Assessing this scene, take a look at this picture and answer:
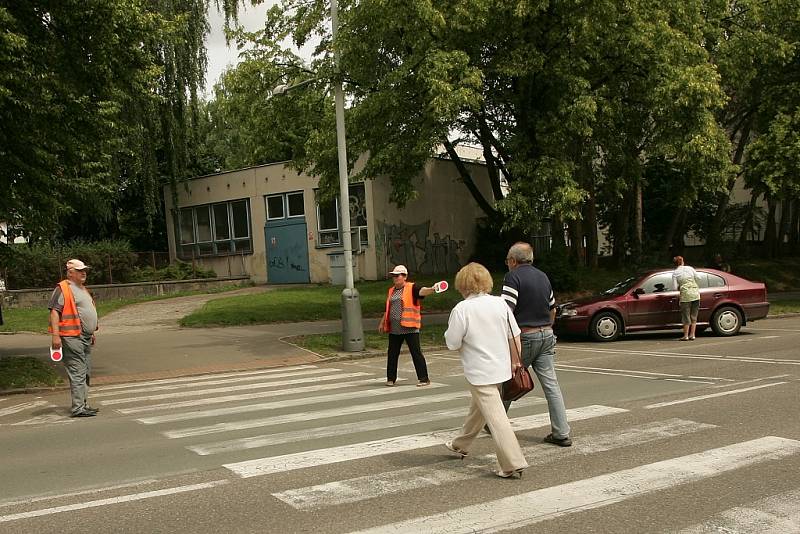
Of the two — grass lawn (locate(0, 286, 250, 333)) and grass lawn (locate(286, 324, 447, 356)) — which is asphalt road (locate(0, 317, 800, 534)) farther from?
grass lawn (locate(0, 286, 250, 333))

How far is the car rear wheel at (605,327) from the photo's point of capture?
51.6 feet

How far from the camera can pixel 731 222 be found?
3666 cm

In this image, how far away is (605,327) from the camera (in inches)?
622

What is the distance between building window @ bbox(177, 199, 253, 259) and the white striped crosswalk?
79.0 ft

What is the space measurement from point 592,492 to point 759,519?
1.06 m

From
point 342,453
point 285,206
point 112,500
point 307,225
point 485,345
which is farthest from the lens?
point 285,206

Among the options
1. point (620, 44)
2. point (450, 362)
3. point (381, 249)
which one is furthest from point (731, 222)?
point (450, 362)

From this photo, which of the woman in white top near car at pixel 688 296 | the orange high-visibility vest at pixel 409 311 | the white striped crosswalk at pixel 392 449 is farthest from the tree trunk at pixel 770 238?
the orange high-visibility vest at pixel 409 311

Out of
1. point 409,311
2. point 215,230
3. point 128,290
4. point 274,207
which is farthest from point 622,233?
point 409,311

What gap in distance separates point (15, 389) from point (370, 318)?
36.6ft

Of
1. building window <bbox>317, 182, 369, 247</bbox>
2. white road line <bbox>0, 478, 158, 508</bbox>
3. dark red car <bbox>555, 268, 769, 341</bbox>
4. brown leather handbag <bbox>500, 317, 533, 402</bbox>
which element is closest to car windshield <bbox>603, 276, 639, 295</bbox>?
dark red car <bbox>555, 268, 769, 341</bbox>

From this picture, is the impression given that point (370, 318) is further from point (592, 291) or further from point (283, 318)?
point (592, 291)

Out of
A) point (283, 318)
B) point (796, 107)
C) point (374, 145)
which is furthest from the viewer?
point (796, 107)

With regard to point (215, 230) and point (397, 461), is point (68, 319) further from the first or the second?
point (215, 230)
